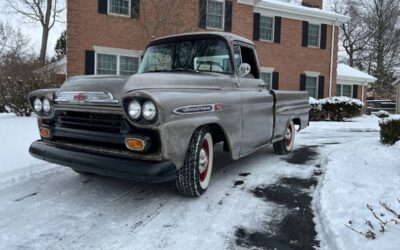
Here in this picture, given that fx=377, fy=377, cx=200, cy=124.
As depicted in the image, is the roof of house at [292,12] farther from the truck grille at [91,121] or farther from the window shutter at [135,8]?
the truck grille at [91,121]

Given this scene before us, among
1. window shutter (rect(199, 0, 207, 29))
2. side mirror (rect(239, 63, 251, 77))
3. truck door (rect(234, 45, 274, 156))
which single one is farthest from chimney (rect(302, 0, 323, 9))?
side mirror (rect(239, 63, 251, 77))

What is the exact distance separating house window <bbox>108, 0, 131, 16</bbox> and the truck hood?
1311cm

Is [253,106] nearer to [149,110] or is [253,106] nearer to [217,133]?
[217,133]

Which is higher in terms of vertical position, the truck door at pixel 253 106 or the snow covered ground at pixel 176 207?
the truck door at pixel 253 106

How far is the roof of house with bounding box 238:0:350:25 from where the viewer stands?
20094mm

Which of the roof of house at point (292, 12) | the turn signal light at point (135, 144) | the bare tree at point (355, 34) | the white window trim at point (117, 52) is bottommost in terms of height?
the turn signal light at point (135, 144)

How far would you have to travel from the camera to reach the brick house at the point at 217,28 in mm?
16250

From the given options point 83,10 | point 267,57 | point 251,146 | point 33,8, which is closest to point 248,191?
point 251,146

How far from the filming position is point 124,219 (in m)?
3.86

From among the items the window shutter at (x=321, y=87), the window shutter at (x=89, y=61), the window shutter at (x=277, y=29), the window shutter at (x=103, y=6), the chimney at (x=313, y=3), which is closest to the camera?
the window shutter at (x=89, y=61)

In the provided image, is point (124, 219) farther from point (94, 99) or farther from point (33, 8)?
point (33, 8)

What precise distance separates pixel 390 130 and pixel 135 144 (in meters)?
6.65

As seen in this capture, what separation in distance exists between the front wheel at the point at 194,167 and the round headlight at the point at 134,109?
826 mm

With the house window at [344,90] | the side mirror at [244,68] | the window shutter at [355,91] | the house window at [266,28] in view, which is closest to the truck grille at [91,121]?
the side mirror at [244,68]
